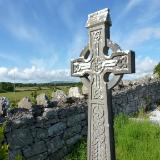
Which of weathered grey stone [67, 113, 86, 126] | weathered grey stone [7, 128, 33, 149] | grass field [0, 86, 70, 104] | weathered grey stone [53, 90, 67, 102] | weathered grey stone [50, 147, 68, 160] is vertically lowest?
weathered grey stone [50, 147, 68, 160]

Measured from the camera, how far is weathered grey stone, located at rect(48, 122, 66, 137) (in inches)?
240

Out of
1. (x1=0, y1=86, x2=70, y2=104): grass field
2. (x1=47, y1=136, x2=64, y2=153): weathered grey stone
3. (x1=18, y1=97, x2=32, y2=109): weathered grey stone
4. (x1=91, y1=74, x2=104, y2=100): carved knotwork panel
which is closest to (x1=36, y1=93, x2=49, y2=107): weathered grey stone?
(x1=0, y1=86, x2=70, y2=104): grass field

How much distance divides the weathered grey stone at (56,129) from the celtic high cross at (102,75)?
1.21 meters

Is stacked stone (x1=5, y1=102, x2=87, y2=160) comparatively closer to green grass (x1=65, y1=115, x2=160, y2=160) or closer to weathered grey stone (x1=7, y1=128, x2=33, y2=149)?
weathered grey stone (x1=7, y1=128, x2=33, y2=149)

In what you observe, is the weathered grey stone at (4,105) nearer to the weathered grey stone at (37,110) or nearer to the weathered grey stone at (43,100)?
the weathered grey stone at (37,110)

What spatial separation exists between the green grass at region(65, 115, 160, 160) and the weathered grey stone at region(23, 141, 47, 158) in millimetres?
580

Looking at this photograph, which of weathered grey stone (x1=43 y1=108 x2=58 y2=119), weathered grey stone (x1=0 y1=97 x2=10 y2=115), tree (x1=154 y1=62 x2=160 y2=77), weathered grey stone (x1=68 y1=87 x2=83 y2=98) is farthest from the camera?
tree (x1=154 y1=62 x2=160 y2=77)

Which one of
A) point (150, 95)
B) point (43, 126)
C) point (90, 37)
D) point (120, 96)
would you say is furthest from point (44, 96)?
point (150, 95)

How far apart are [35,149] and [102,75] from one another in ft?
5.98

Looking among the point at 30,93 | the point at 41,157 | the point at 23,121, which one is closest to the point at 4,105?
the point at 23,121

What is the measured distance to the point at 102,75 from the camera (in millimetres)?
4879

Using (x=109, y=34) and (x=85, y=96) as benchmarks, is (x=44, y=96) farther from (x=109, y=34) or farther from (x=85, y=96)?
(x=109, y=34)

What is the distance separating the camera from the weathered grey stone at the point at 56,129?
6106 millimetres

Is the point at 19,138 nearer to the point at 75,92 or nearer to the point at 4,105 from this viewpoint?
the point at 4,105
